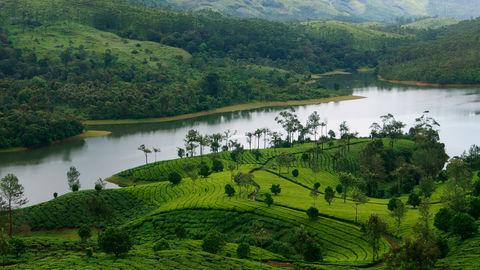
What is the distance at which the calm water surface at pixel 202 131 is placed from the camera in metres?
99.1

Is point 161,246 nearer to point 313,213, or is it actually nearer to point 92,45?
point 313,213


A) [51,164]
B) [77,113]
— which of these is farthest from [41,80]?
[51,164]

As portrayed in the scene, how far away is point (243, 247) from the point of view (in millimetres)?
50125

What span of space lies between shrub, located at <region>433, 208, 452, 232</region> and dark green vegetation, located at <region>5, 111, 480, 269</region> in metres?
0.52

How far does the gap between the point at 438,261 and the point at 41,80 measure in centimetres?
13269

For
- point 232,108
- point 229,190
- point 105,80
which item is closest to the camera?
point 229,190

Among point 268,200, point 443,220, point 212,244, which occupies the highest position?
point 443,220

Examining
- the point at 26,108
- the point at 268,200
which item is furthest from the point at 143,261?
the point at 26,108

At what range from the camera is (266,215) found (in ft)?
204

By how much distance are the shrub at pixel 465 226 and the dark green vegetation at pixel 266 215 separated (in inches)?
3.5

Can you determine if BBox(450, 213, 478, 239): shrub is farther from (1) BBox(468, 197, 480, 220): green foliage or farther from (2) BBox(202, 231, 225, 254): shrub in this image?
(2) BBox(202, 231, 225, 254): shrub

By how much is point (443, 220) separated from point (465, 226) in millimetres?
3230

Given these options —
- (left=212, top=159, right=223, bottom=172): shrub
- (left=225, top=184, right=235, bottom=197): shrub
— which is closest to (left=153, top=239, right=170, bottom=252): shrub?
(left=225, top=184, right=235, bottom=197): shrub

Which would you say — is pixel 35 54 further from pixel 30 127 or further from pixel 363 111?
pixel 363 111
